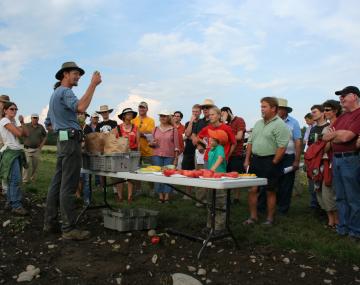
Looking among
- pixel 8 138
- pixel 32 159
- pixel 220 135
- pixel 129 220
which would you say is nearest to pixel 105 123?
pixel 8 138

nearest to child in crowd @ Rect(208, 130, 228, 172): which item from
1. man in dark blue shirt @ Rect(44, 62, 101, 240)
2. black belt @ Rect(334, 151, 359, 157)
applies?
black belt @ Rect(334, 151, 359, 157)

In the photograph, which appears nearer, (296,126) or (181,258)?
(181,258)

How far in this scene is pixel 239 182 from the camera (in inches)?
189

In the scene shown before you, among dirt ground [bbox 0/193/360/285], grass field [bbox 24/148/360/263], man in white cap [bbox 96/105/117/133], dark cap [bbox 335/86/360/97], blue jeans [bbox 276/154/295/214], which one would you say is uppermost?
dark cap [bbox 335/86/360/97]

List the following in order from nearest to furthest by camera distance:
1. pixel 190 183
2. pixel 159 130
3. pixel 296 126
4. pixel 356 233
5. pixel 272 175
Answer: pixel 190 183
pixel 356 233
pixel 272 175
pixel 296 126
pixel 159 130

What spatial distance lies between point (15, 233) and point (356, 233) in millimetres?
5108

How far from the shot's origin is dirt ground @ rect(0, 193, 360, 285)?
4352mm

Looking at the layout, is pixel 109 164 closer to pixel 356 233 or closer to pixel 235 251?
pixel 235 251

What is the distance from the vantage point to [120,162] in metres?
5.94

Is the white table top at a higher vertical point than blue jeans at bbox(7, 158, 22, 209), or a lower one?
higher

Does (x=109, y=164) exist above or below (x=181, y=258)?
above

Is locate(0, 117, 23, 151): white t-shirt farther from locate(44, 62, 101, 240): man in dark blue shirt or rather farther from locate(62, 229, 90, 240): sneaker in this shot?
locate(62, 229, 90, 240): sneaker

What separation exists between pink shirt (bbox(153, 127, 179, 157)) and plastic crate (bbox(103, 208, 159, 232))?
9.32ft

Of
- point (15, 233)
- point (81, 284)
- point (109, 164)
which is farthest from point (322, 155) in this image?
point (15, 233)
